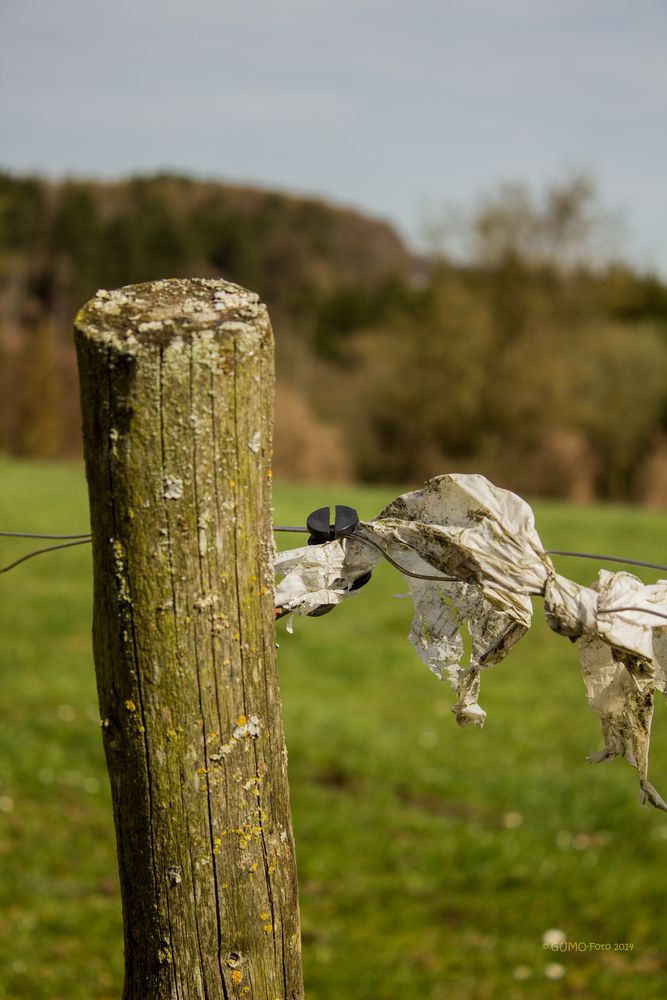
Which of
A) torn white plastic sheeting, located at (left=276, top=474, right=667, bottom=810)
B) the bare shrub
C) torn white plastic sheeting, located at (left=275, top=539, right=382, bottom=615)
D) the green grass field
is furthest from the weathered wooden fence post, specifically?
the bare shrub

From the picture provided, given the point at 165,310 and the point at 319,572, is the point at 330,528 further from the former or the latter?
the point at 165,310

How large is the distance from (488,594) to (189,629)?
0.57 m

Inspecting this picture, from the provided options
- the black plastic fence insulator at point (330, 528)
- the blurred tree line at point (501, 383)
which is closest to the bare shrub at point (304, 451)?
the blurred tree line at point (501, 383)

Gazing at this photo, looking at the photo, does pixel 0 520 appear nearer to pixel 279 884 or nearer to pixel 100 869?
pixel 100 869

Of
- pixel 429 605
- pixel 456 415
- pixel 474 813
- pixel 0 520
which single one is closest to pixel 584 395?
pixel 456 415

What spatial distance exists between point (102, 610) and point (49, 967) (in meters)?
Result: 3.02

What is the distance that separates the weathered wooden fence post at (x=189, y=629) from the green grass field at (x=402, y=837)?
2.51m

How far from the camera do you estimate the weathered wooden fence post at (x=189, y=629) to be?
1371 millimetres

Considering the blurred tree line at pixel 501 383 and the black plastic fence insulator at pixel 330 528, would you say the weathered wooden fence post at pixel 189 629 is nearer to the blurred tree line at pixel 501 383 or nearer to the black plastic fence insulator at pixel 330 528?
the black plastic fence insulator at pixel 330 528

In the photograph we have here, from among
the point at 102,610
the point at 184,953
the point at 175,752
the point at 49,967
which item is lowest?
the point at 49,967

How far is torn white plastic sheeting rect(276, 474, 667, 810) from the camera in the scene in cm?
166

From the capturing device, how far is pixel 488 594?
1.66 metres

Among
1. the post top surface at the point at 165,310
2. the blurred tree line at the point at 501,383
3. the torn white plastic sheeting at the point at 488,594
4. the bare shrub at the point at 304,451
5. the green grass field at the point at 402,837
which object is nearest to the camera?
the post top surface at the point at 165,310

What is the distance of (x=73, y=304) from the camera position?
58.8m
